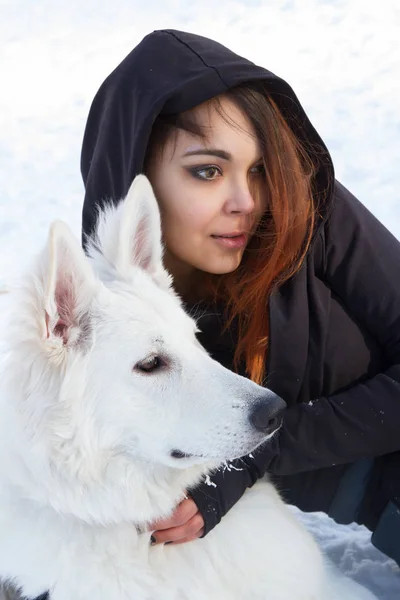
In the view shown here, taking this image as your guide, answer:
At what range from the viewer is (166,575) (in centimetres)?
227

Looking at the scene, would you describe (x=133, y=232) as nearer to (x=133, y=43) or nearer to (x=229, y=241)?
(x=229, y=241)

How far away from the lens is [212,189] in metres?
2.55

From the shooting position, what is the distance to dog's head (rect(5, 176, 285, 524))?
1982 millimetres

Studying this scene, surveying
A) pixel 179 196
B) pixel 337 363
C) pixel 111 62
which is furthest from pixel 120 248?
pixel 111 62

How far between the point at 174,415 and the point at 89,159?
56.0 inches

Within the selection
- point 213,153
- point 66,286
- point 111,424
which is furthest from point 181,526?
point 213,153

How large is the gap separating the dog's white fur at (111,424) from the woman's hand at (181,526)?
35 millimetres

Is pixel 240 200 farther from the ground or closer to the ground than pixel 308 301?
farther from the ground

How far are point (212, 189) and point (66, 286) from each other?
791 millimetres

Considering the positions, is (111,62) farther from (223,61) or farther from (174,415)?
(174,415)

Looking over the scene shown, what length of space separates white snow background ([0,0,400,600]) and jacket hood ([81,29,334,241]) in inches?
109

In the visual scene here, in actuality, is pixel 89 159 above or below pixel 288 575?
above

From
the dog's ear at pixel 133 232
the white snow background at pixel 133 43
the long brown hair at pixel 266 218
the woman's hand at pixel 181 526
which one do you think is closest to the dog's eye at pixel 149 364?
the dog's ear at pixel 133 232

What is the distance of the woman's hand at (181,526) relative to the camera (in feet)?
7.50
